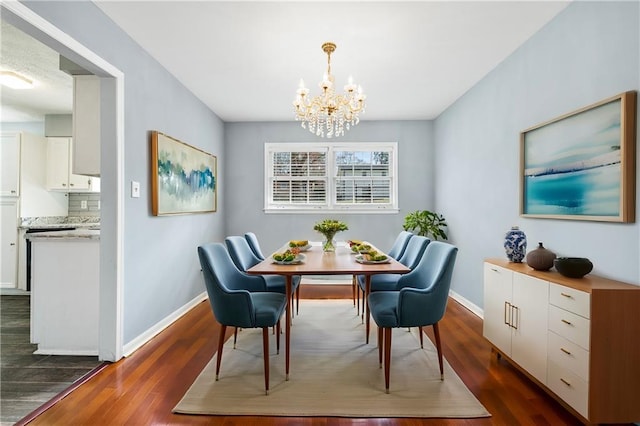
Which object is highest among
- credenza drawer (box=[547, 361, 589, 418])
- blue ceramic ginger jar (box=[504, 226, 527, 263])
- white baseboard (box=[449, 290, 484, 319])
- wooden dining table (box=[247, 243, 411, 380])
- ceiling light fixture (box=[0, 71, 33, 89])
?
ceiling light fixture (box=[0, 71, 33, 89])

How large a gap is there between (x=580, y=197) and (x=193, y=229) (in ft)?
12.6

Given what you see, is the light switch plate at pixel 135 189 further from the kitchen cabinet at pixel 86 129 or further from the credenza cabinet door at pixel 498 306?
the credenza cabinet door at pixel 498 306

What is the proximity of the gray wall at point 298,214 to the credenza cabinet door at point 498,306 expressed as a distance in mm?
2574

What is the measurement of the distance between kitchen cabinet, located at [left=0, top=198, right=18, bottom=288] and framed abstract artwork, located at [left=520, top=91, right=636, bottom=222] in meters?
6.30

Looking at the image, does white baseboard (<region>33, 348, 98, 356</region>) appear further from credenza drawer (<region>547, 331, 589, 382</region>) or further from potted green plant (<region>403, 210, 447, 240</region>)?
potted green plant (<region>403, 210, 447, 240</region>)

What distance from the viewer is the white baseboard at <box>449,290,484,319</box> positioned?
3.59 m

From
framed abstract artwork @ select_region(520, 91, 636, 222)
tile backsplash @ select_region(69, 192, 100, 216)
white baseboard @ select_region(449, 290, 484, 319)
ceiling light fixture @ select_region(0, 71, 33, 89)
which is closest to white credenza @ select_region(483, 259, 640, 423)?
framed abstract artwork @ select_region(520, 91, 636, 222)

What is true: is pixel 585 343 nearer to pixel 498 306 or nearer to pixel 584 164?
pixel 498 306

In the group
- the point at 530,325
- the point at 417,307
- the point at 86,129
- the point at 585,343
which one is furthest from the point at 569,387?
the point at 86,129

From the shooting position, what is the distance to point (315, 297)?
14.6 feet

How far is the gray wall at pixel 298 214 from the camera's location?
17.0 ft

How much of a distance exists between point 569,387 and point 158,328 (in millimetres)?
3264

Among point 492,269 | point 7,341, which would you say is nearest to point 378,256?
point 492,269

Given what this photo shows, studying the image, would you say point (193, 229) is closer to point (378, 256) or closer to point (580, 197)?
point (378, 256)
